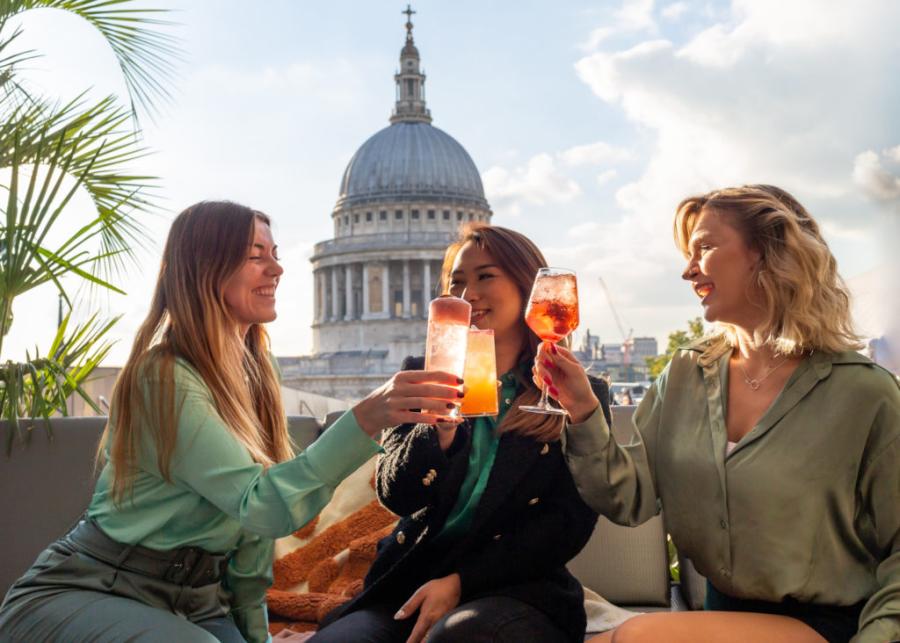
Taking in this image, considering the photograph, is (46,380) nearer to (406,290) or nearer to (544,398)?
(544,398)

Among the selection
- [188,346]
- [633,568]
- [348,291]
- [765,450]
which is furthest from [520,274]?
[348,291]

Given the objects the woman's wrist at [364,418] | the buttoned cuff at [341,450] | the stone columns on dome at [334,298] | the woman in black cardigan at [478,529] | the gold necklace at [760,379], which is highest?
the stone columns on dome at [334,298]

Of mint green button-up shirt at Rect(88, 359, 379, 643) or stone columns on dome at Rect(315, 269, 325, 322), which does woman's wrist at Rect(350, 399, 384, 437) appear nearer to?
mint green button-up shirt at Rect(88, 359, 379, 643)

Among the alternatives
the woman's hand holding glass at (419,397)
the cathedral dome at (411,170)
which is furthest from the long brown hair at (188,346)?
the cathedral dome at (411,170)

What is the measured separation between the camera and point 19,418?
15.2ft

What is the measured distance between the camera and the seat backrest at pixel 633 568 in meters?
4.03

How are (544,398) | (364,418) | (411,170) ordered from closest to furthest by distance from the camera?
(364,418), (544,398), (411,170)

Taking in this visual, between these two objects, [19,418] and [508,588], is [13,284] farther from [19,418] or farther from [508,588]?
[508,588]

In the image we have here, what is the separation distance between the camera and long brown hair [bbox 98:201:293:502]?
261cm

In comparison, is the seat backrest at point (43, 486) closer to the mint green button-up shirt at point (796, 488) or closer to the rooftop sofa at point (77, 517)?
the rooftop sofa at point (77, 517)

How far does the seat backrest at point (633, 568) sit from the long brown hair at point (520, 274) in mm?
1165

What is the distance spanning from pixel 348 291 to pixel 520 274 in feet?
229

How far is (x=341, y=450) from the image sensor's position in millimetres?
2402

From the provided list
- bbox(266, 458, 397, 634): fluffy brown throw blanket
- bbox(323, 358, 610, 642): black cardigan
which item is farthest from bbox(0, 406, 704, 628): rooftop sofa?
bbox(323, 358, 610, 642): black cardigan
